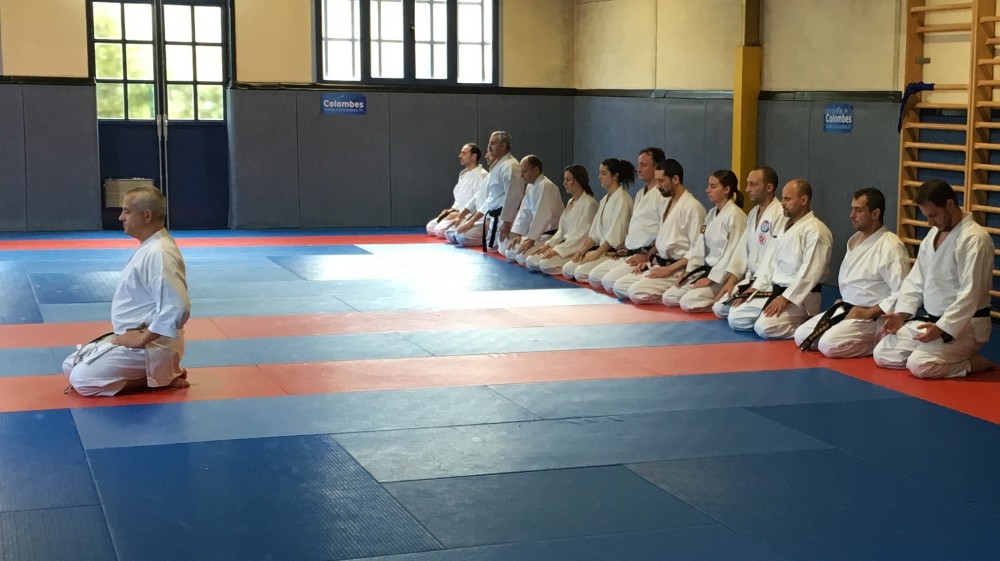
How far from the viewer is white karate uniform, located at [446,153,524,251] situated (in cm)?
1293

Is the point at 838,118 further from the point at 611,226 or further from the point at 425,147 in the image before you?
the point at 425,147

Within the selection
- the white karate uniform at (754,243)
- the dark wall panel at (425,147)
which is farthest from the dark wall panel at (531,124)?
the white karate uniform at (754,243)

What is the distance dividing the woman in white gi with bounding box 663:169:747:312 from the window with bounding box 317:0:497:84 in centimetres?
683

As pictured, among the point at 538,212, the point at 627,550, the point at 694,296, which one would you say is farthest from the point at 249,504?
the point at 538,212

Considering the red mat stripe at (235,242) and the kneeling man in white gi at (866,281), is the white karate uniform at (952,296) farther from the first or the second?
the red mat stripe at (235,242)

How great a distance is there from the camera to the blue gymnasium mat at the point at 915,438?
534 centimetres

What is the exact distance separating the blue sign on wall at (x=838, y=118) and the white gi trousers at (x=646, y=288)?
2101mm

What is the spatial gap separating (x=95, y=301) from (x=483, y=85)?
751cm

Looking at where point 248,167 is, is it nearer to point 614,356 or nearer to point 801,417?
point 614,356

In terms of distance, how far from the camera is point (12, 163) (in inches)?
572

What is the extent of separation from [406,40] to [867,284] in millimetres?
9010

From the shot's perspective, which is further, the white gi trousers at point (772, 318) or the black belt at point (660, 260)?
the black belt at point (660, 260)

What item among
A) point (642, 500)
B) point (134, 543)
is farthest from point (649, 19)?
point (134, 543)

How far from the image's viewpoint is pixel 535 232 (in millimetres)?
12359
